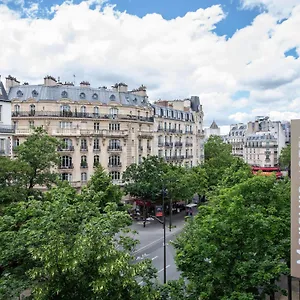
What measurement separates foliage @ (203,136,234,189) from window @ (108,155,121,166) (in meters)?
14.6

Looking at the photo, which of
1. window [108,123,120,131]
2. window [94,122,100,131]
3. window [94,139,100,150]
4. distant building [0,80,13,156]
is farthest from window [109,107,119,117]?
distant building [0,80,13,156]

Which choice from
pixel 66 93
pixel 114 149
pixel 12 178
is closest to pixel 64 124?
pixel 66 93

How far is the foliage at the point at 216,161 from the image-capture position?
2149 inches

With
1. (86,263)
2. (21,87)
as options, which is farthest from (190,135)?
(86,263)

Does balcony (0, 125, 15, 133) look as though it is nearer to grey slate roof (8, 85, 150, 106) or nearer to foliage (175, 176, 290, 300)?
foliage (175, 176, 290, 300)

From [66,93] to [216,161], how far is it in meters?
31.3

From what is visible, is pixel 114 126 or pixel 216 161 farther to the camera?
pixel 216 161

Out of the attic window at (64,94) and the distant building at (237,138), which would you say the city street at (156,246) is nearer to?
the attic window at (64,94)

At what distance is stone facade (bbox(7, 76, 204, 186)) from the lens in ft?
155

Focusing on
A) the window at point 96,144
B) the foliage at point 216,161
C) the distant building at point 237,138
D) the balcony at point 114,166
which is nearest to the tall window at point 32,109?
the window at point 96,144

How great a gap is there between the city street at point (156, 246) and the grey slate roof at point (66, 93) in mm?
19918

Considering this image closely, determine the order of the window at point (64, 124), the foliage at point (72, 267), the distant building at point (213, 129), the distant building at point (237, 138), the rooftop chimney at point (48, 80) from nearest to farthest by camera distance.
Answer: the foliage at point (72, 267) < the window at point (64, 124) < the rooftop chimney at point (48, 80) < the distant building at point (237, 138) < the distant building at point (213, 129)

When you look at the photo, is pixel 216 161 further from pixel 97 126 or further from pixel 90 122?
pixel 90 122

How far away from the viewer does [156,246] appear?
32938 millimetres
